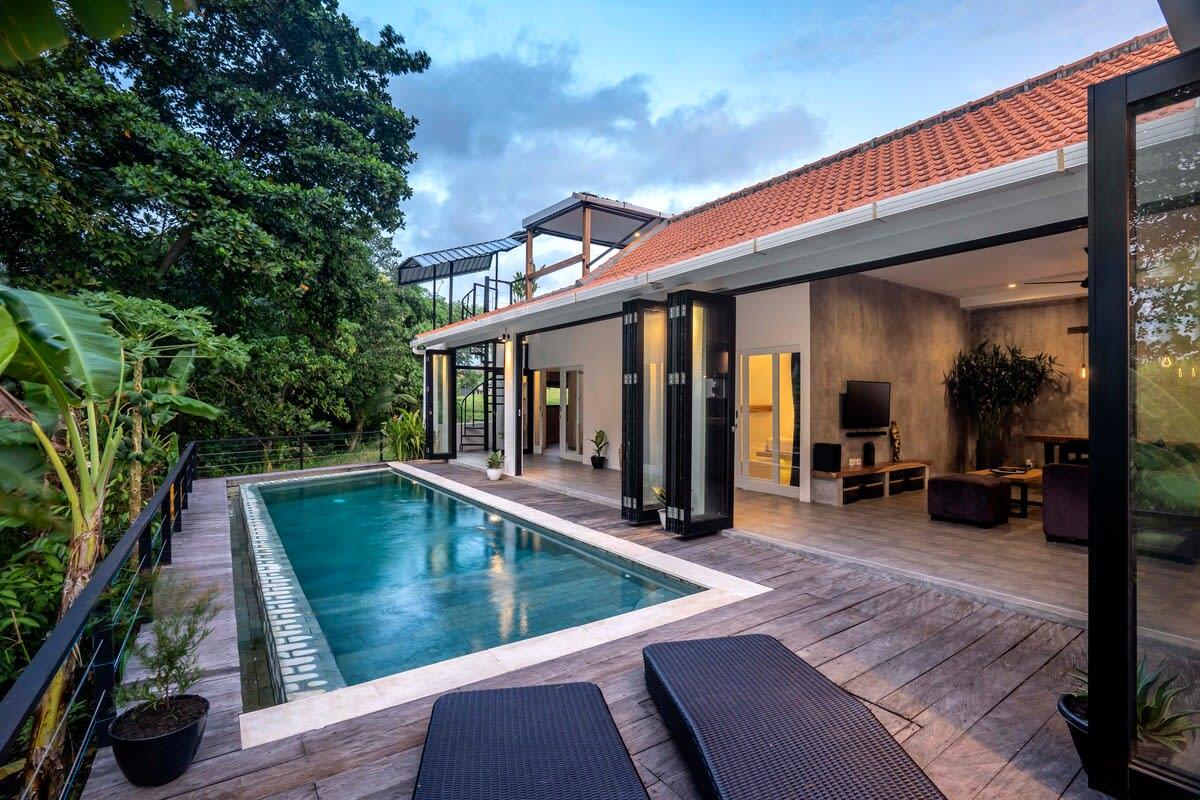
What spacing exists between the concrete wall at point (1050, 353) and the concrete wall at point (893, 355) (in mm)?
796

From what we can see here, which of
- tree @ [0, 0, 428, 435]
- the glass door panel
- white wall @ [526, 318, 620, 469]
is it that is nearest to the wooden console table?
the glass door panel

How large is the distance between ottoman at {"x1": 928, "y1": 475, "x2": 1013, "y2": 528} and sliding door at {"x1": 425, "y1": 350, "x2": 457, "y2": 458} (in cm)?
1074

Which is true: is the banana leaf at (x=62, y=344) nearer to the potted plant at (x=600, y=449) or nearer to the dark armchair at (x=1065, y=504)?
the dark armchair at (x=1065, y=504)

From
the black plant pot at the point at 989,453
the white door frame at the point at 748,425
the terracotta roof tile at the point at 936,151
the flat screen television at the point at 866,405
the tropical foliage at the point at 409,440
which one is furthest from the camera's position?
the tropical foliage at the point at 409,440

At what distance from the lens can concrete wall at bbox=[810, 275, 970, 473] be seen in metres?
8.16

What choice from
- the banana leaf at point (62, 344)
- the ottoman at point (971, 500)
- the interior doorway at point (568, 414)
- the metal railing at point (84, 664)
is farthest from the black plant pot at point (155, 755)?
the interior doorway at point (568, 414)

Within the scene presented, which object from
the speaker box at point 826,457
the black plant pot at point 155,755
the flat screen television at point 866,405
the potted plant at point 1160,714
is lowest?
the black plant pot at point 155,755

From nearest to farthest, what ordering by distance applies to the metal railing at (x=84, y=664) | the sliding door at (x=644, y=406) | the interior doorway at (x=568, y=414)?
the metal railing at (x=84, y=664), the sliding door at (x=644, y=406), the interior doorway at (x=568, y=414)

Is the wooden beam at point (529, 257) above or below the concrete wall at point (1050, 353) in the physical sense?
above

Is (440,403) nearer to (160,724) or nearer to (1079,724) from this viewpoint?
(160,724)

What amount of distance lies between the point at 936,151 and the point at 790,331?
305 centimetres

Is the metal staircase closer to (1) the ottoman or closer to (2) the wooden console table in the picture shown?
(2) the wooden console table

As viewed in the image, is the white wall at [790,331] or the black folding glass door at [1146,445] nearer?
the black folding glass door at [1146,445]

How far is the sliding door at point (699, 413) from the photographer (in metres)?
6.06
